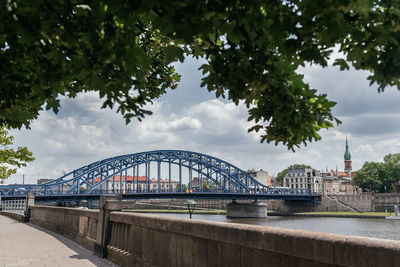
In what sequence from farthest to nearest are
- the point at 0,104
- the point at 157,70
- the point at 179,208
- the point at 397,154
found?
1. the point at 397,154
2. the point at 179,208
3. the point at 157,70
4. the point at 0,104

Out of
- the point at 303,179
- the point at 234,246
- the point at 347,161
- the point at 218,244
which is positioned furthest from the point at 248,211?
the point at 347,161

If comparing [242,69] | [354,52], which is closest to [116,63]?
[242,69]

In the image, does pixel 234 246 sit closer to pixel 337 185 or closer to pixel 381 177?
pixel 381 177

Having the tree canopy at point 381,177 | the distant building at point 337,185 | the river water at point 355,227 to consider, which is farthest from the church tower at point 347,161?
the river water at point 355,227

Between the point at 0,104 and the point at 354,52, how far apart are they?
376 centimetres

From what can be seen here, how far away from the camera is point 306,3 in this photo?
351 cm

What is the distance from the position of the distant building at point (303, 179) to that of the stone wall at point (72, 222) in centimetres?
13208

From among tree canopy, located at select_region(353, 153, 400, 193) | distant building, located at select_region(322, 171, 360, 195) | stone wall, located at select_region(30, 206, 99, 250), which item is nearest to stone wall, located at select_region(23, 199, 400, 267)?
stone wall, located at select_region(30, 206, 99, 250)

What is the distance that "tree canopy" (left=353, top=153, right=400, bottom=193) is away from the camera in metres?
117

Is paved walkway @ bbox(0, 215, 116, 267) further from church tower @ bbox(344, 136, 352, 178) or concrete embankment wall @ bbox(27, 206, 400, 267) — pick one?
church tower @ bbox(344, 136, 352, 178)

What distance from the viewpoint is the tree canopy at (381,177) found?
116825 mm

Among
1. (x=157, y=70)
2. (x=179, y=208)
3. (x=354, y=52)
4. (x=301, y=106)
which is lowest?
(x=179, y=208)

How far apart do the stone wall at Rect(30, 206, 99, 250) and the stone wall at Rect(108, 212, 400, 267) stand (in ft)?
8.46

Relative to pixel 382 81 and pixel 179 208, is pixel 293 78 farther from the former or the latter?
pixel 179 208
